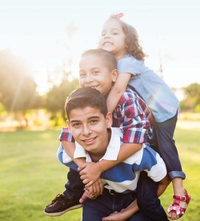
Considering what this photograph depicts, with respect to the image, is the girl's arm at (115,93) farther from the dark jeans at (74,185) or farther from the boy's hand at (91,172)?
the dark jeans at (74,185)

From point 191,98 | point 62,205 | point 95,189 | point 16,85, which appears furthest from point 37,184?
point 191,98

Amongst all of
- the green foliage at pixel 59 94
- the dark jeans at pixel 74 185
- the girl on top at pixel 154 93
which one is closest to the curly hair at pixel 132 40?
the girl on top at pixel 154 93

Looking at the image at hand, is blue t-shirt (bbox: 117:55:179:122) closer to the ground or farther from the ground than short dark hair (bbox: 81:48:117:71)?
closer to the ground

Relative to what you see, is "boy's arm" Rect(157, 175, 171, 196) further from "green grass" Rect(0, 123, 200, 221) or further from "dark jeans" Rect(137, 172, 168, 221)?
"green grass" Rect(0, 123, 200, 221)

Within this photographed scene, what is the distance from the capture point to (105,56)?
269cm

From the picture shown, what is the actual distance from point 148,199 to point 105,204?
1.25 feet

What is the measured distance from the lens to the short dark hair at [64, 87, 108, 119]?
Result: 2.52 metres

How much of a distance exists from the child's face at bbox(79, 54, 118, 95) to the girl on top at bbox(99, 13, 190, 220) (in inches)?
5.9

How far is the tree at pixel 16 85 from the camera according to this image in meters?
28.4

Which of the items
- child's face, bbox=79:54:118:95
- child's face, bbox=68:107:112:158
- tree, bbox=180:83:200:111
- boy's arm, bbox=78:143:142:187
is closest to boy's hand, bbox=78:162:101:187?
boy's arm, bbox=78:143:142:187

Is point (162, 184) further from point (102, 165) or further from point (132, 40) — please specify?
point (132, 40)

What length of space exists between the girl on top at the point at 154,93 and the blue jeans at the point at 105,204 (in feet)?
1.02

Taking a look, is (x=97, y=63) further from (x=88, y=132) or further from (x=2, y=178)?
(x=2, y=178)

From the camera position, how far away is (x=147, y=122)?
263cm
